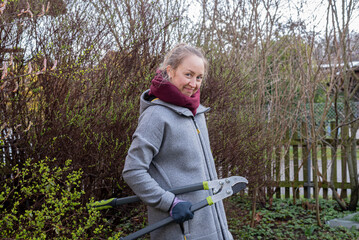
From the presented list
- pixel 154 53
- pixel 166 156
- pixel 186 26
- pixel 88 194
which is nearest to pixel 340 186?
pixel 186 26

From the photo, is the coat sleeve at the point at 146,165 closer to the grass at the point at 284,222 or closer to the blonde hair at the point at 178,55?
the blonde hair at the point at 178,55

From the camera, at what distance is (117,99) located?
3.38 m

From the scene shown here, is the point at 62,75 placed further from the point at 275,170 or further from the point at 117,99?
the point at 275,170

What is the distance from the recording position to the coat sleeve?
1.93m

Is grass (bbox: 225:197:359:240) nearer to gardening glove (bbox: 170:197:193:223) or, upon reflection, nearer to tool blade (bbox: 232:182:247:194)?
tool blade (bbox: 232:182:247:194)

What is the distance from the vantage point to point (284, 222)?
18.8 ft

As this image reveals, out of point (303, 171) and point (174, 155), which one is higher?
point (174, 155)

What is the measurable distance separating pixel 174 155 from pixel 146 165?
18 centimetres

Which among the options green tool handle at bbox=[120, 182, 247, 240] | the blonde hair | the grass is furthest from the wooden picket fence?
green tool handle at bbox=[120, 182, 247, 240]

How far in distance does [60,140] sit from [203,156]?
1.37 metres

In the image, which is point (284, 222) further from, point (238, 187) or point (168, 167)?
point (168, 167)

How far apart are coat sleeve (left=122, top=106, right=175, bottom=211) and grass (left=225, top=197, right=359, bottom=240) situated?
8.11 feet

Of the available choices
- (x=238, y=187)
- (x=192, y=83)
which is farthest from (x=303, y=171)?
(x=192, y=83)

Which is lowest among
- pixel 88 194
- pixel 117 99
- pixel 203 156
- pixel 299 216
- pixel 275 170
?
pixel 299 216
